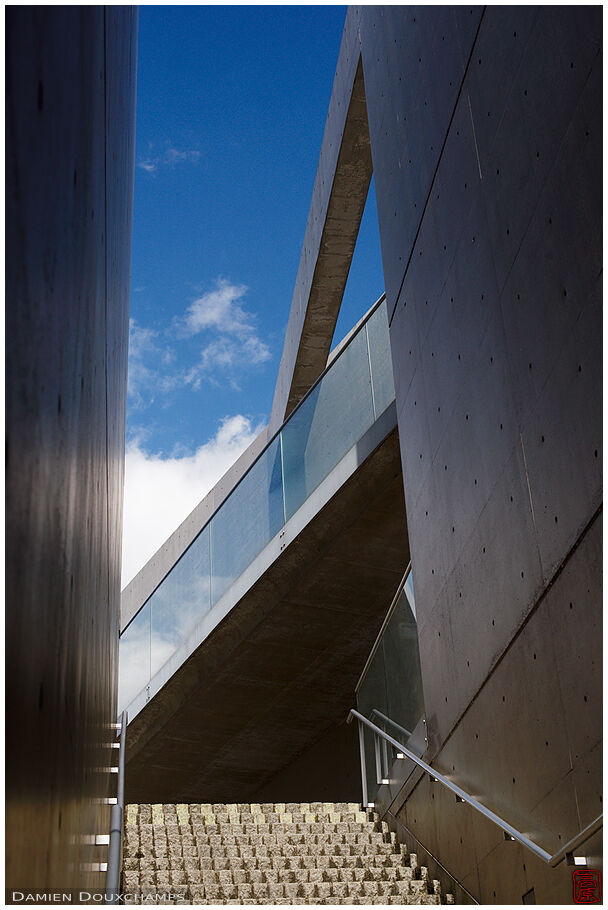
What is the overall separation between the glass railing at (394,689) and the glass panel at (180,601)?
9.49ft

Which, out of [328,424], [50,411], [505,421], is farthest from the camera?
[328,424]

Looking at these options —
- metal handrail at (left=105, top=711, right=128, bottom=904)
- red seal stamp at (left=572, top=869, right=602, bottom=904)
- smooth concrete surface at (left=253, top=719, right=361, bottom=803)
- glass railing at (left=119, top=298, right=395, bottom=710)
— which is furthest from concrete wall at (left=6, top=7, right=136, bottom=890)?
smooth concrete surface at (left=253, top=719, right=361, bottom=803)

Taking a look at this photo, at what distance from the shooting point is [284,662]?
12.0 m

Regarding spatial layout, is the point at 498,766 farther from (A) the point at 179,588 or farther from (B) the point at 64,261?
(A) the point at 179,588

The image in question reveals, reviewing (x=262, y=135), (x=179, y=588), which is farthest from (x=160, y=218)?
(x=179, y=588)

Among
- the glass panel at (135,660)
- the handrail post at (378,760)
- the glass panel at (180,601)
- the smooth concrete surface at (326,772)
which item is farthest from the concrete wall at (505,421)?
the smooth concrete surface at (326,772)

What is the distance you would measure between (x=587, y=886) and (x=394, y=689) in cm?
412

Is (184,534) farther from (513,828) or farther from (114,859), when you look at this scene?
(513,828)

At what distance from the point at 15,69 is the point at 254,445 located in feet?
63.5

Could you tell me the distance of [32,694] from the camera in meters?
1.10

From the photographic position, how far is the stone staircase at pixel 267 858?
18.6ft

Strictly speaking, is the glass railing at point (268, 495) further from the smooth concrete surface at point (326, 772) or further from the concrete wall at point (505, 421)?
the smooth concrete surface at point (326, 772)

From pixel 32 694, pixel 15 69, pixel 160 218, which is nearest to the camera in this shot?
pixel 15 69

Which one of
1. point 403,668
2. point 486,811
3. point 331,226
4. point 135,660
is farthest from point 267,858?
point 331,226
